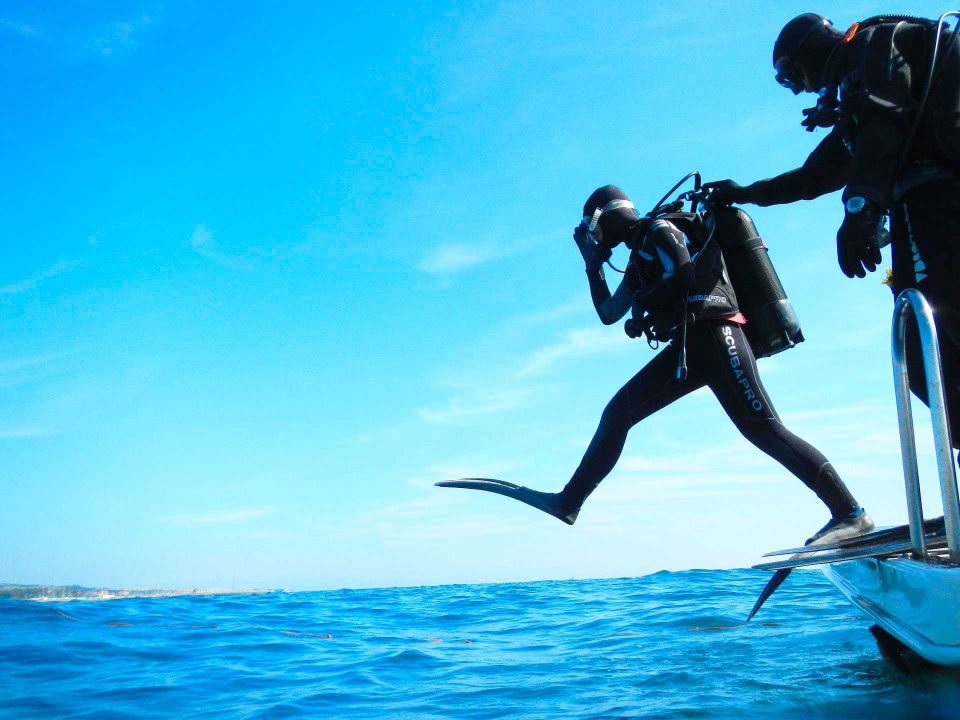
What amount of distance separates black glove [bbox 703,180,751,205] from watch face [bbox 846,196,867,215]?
3.72ft

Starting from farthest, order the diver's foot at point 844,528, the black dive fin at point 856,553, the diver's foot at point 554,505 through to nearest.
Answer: the diver's foot at point 554,505
the diver's foot at point 844,528
the black dive fin at point 856,553

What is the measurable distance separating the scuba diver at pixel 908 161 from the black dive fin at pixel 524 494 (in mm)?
2017

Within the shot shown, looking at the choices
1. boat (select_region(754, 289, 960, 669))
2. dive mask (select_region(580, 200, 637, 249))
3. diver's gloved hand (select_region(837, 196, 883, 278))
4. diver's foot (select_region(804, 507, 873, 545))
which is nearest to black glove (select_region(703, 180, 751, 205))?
dive mask (select_region(580, 200, 637, 249))

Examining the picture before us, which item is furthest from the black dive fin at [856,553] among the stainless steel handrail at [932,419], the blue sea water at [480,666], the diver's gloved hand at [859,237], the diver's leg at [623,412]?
the diver's leg at [623,412]

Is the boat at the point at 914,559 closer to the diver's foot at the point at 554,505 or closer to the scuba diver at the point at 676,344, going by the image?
the scuba diver at the point at 676,344

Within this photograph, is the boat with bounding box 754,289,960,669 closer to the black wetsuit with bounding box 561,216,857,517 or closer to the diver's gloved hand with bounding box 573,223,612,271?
the black wetsuit with bounding box 561,216,857,517

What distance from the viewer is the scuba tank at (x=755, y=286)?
3.81m

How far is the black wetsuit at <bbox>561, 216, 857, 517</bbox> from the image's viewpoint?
3.45 metres

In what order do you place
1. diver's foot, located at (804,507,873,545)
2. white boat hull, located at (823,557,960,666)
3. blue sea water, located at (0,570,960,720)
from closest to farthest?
white boat hull, located at (823,557,960,666)
blue sea water, located at (0,570,960,720)
diver's foot, located at (804,507,873,545)

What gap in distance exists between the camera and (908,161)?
2.79 m

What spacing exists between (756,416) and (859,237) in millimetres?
1185

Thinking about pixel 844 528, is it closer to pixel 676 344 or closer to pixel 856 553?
pixel 856 553

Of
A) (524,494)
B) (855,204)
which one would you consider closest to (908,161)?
(855,204)

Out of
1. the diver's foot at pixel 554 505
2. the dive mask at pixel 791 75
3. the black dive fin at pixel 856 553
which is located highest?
the dive mask at pixel 791 75
